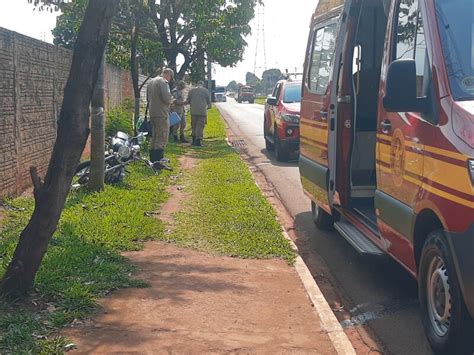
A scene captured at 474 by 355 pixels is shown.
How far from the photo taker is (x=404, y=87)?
4.65 meters

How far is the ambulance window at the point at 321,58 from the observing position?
25.3 ft

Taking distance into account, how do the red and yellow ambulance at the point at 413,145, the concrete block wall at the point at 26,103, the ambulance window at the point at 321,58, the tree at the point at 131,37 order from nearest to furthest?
the red and yellow ambulance at the point at 413,145 < the ambulance window at the point at 321,58 < the concrete block wall at the point at 26,103 < the tree at the point at 131,37

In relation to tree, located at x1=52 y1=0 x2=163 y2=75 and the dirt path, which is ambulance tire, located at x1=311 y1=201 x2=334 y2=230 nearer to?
the dirt path

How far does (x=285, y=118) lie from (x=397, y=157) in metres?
10.6

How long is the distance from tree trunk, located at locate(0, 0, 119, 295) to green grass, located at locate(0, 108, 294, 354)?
265 mm

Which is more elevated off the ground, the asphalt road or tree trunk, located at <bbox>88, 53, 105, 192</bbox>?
tree trunk, located at <bbox>88, 53, 105, 192</bbox>

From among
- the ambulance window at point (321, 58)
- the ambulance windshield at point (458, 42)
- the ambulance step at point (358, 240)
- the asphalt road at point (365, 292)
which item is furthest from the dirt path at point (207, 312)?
the ambulance window at point (321, 58)

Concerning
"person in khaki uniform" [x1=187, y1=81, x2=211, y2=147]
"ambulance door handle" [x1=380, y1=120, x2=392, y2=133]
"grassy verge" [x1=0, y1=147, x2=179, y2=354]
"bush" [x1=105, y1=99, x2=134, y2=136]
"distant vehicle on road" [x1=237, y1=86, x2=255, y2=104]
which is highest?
"ambulance door handle" [x1=380, y1=120, x2=392, y2=133]

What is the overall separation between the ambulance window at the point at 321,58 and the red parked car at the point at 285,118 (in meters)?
7.08

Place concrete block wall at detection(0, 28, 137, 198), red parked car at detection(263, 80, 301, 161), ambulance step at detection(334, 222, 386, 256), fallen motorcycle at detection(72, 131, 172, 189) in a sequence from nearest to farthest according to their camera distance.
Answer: ambulance step at detection(334, 222, 386, 256) < concrete block wall at detection(0, 28, 137, 198) < fallen motorcycle at detection(72, 131, 172, 189) < red parked car at detection(263, 80, 301, 161)

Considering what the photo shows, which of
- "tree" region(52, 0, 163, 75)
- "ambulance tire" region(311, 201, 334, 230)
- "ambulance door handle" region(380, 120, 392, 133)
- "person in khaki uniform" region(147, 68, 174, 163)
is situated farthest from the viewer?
"tree" region(52, 0, 163, 75)

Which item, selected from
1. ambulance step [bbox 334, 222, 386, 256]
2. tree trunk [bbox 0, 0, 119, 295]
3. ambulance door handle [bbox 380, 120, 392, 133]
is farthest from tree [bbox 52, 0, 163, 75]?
ambulance door handle [bbox 380, 120, 392, 133]

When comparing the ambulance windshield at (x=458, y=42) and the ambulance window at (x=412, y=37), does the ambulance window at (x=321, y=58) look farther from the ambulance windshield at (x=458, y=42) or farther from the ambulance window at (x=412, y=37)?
the ambulance windshield at (x=458, y=42)

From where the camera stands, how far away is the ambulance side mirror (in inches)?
182
